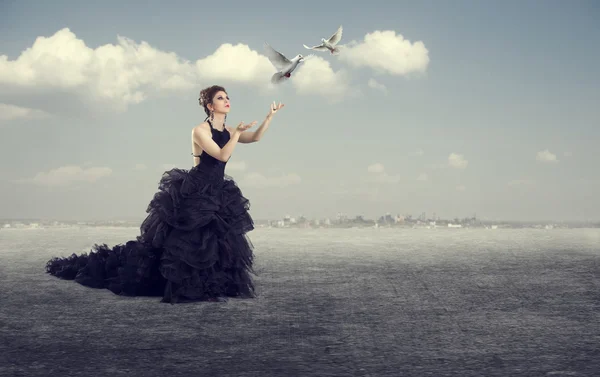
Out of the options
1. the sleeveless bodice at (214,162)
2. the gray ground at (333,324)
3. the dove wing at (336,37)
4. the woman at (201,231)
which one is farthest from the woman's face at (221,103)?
the gray ground at (333,324)

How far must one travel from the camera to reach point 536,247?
10.3m

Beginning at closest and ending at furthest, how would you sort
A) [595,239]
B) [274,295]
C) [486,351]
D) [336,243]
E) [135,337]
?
[486,351] < [135,337] < [274,295] < [336,243] < [595,239]

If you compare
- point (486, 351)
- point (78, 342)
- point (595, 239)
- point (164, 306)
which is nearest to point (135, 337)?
point (78, 342)

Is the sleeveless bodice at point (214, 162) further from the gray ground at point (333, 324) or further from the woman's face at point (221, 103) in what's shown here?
the gray ground at point (333, 324)

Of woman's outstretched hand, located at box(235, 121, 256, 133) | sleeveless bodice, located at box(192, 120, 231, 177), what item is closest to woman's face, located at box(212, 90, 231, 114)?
sleeveless bodice, located at box(192, 120, 231, 177)

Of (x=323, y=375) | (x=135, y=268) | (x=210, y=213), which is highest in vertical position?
(x=210, y=213)

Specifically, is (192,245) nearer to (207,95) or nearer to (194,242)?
(194,242)

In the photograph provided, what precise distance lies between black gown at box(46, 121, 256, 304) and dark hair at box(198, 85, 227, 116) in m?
0.26

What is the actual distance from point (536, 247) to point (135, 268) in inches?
261

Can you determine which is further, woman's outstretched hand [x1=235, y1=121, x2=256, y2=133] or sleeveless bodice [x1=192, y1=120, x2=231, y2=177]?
sleeveless bodice [x1=192, y1=120, x2=231, y2=177]

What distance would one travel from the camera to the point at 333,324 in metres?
4.59

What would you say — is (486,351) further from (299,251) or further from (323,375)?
(299,251)

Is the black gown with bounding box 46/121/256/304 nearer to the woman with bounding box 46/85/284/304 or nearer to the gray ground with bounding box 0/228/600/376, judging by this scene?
the woman with bounding box 46/85/284/304

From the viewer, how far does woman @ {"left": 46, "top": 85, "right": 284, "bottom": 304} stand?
567cm
